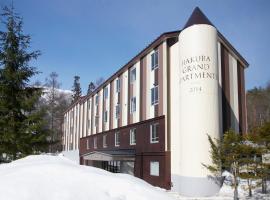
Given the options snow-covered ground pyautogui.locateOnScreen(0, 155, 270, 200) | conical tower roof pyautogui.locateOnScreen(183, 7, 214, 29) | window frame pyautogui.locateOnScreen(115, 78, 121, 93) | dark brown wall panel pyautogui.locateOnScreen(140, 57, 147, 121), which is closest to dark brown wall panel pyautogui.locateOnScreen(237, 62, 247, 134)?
conical tower roof pyautogui.locateOnScreen(183, 7, 214, 29)

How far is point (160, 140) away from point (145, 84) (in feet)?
21.9

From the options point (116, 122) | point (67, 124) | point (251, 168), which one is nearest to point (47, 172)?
point (251, 168)

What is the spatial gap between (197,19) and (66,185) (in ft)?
75.4

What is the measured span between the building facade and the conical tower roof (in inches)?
1.2

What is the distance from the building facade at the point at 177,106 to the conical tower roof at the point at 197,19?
1.2 inches

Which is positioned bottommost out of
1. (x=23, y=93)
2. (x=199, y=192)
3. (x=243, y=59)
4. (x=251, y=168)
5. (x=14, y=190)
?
(x=199, y=192)

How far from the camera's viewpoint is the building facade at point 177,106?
926 inches

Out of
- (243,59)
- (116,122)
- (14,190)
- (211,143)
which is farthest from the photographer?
(116,122)

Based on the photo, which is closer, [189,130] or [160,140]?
[189,130]

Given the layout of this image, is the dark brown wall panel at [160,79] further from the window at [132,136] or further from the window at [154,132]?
the window at [132,136]

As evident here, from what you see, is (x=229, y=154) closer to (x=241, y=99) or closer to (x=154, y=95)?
(x=154, y=95)

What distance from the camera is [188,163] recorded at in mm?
23406

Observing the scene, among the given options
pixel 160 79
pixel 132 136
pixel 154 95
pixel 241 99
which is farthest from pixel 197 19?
pixel 132 136

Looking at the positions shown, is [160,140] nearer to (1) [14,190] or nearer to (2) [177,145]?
(2) [177,145]
